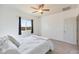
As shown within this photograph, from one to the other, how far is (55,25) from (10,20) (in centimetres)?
94

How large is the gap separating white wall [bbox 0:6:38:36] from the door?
630 millimetres

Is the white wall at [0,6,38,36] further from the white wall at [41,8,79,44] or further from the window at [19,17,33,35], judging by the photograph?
the white wall at [41,8,79,44]

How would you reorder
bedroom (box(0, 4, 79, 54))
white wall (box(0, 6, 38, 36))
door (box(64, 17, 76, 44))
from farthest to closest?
door (box(64, 17, 76, 44)), bedroom (box(0, 4, 79, 54)), white wall (box(0, 6, 38, 36))

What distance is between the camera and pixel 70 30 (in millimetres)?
1764

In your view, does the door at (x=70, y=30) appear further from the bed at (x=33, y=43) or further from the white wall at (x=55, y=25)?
the bed at (x=33, y=43)

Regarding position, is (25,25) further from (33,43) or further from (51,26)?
(51,26)

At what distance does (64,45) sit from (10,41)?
111 centimetres

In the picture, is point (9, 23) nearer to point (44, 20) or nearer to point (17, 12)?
point (17, 12)

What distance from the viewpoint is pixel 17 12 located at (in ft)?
5.32

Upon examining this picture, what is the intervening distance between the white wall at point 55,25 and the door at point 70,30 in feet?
0.09

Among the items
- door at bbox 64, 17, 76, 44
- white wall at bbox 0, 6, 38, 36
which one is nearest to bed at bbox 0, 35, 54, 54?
white wall at bbox 0, 6, 38, 36

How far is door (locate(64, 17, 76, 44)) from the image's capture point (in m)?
1.73

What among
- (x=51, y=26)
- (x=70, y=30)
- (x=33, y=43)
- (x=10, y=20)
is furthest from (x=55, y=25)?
(x=10, y=20)
